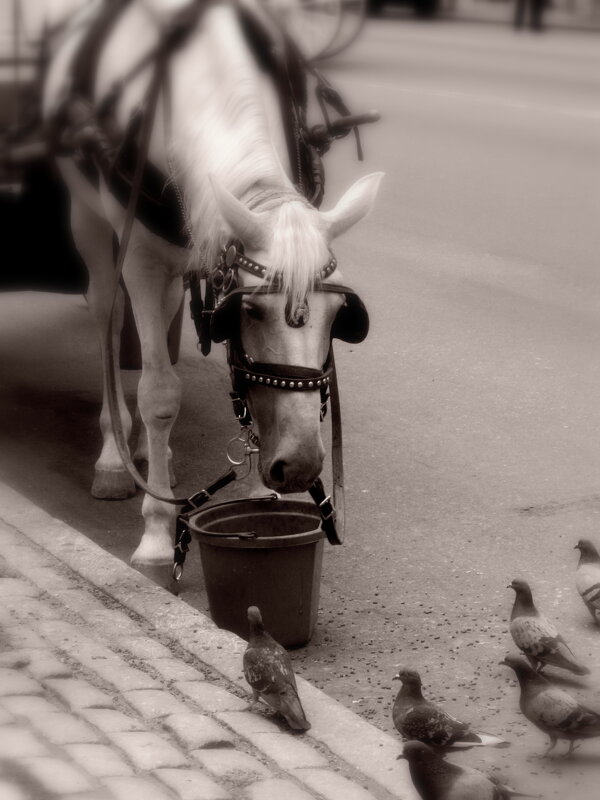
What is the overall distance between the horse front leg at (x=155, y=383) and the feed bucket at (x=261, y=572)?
0.65m

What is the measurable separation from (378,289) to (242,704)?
582 centimetres

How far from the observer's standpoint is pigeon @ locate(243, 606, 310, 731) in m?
4.55

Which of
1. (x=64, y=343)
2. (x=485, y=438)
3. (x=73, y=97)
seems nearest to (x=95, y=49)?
(x=73, y=97)

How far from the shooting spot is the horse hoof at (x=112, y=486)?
6941 millimetres

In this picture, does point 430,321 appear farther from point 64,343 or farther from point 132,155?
point 132,155

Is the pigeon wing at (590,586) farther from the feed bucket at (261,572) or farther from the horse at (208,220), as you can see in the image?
the horse at (208,220)

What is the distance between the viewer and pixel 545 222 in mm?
12039

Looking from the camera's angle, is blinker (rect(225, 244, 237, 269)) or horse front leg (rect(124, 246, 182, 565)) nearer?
blinker (rect(225, 244, 237, 269))

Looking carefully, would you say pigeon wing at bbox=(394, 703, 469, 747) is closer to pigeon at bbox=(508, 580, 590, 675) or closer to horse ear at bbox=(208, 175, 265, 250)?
pigeon at bbox=(508, 580, 590, 675)

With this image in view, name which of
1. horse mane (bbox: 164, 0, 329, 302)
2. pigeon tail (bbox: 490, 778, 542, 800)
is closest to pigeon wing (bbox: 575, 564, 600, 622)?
pigeon tail (bbox: 490, 778, 542, 800)

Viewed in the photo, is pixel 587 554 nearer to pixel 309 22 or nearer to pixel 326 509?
pixel 326 509

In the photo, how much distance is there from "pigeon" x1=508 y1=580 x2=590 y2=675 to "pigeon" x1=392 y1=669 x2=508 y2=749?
544 millimetres

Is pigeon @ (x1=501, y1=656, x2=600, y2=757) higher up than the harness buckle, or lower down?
lower down

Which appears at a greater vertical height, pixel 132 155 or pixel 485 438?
pixel 132 155
